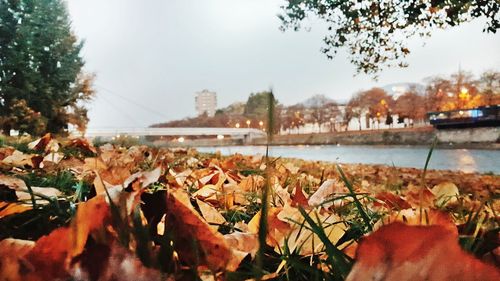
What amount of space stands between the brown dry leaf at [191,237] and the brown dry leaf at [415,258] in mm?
232

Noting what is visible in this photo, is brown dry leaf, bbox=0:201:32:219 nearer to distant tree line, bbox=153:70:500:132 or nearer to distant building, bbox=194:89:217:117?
distant tree line, bbox=153:70:500:132

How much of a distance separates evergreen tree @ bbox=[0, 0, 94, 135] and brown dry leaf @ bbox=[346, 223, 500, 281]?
76.0ft

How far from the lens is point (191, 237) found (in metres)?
0.57

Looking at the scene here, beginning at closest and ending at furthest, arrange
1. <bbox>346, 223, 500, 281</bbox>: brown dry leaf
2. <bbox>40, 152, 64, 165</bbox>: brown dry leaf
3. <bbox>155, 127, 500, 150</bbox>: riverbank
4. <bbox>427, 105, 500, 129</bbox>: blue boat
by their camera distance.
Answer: <bbox>346, 223, 500, 281</bbox>: brown dry leaf < <bbox>40, 152, 64, 165</bbox>: brown dry leaf < <bbox>155, 127, 500, 150</bbox>: riverbank < <bbox>427, 105, 500, 129</bbox>: blue boat

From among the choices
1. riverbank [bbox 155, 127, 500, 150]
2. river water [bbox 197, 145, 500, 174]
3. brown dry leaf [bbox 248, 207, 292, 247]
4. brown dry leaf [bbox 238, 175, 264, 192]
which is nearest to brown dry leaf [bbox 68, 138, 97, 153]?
river water [bbox 197, 145, 500, 174]

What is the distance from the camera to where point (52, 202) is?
79 centimetres

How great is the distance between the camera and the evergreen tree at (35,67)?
70.8ft

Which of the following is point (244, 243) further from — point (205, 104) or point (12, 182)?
point (205, 104)

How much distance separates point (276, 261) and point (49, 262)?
356mm

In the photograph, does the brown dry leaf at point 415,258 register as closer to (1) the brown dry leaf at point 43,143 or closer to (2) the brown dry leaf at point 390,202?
(2) the brown dry leaf at point 390,202

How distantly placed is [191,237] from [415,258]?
0.99 ft

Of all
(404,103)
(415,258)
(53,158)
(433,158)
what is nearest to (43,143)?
(53,158)

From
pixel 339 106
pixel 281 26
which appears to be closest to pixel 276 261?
pixel 281 26

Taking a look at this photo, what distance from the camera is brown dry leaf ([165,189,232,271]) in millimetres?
569
